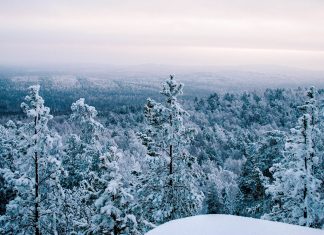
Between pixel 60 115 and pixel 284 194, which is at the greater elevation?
pixel 284 194

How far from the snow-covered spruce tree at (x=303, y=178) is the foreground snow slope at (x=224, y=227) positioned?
788 centimetres

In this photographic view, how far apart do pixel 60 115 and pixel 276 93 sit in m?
76.3

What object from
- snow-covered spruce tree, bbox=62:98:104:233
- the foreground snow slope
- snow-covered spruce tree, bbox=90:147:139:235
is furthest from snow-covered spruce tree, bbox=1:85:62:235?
snow-covered spruce tree, bbox=62:98:104:233

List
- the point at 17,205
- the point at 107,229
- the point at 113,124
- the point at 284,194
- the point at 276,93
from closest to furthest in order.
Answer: the point at 107,229 → the point at 17,205 → the point at 284,194 → the point at 113,124 → the point at 276,93

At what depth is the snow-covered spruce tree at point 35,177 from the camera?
47.9 feet

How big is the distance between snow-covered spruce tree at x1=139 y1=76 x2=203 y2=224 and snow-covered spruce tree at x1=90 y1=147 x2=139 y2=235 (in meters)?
2.56

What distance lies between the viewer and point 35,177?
15.1 metres

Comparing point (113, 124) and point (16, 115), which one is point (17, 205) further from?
point (16, 115)

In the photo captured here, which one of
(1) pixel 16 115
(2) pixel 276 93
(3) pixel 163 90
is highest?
(3) pixel 163 90

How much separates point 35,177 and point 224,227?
983 cm

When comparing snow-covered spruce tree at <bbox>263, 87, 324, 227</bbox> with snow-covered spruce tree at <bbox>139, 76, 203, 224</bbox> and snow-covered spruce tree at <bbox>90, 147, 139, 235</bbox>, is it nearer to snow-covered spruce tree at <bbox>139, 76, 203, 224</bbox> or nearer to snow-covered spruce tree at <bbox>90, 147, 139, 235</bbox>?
snow-covered spruce tree at <bbox>139, 76, 203, 224</bbox>

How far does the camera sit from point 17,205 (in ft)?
48.2

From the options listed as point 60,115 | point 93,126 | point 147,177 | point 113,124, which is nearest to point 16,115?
point 60,115

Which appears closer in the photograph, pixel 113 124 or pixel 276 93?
pixel 113 124
